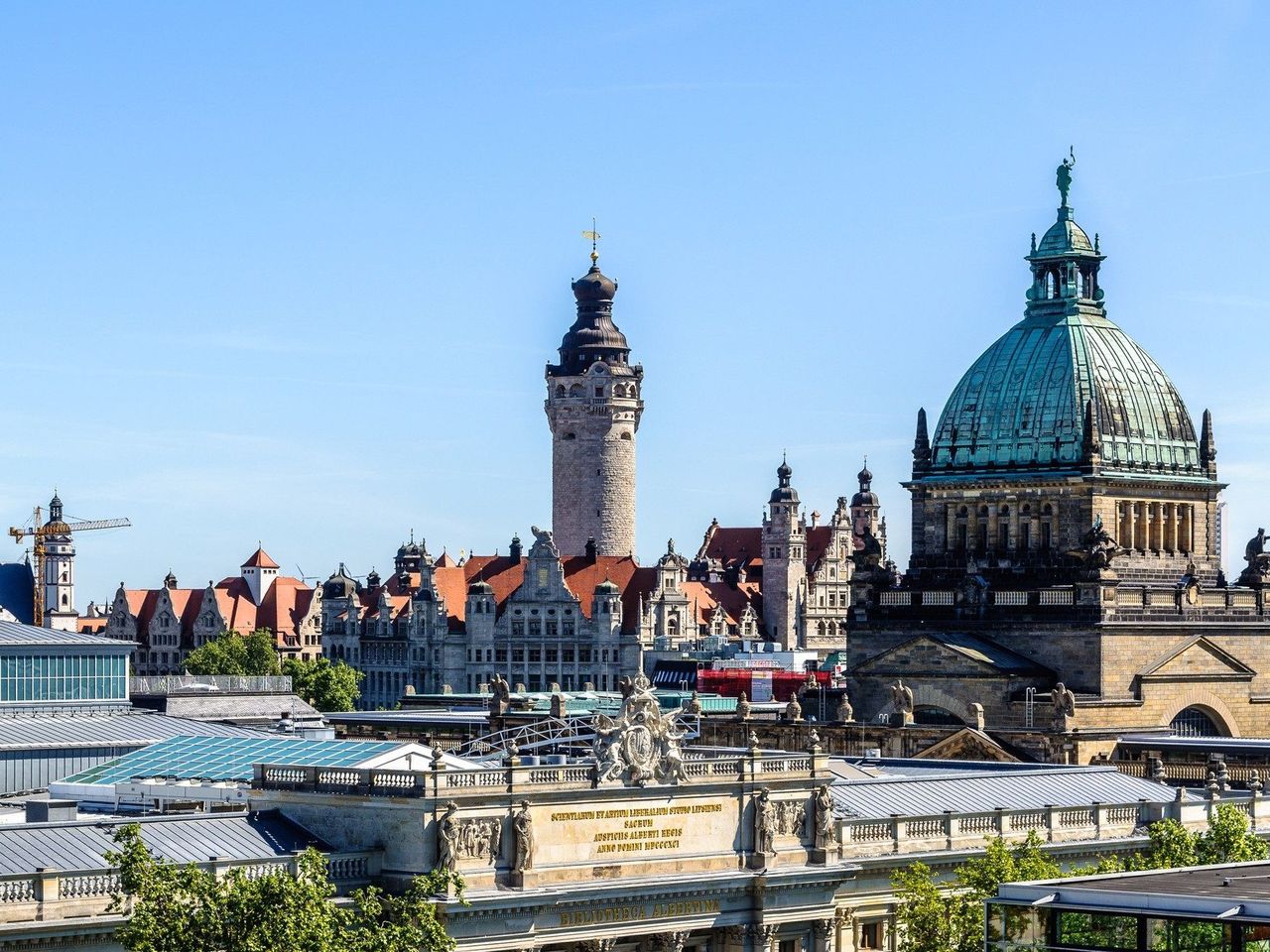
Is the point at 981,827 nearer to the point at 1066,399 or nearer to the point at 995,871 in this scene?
the point at 995,871

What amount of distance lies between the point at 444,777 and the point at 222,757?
70.0 ft

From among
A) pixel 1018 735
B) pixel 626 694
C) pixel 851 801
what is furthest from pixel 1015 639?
pixel 626 694

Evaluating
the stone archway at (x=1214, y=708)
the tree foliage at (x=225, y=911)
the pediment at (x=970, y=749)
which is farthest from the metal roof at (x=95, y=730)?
the stone archway at (x=1214, y=708)

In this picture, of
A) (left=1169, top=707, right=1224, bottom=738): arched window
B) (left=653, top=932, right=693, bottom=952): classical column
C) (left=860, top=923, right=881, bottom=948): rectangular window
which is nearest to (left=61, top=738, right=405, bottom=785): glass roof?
(left=653, top=932, right=693, bottom=952): classical column

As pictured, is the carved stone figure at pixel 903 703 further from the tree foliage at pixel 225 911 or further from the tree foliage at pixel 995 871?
the tree foliage at pixel 225 911

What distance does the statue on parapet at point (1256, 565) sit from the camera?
13712 centimetres

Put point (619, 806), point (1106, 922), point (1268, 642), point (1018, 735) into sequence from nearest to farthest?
point (1106, 922), point (619, 806), point (1018, 735), point (1268, 642)

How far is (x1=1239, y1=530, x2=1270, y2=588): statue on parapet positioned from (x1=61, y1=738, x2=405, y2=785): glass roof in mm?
48264

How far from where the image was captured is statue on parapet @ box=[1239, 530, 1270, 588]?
137125mm

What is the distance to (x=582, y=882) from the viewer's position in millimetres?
86562

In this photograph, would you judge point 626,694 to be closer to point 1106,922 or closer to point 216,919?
point 216,919

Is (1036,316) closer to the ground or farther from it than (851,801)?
farther from it

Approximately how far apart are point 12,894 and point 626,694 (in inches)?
891

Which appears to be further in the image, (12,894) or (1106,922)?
(12,894)
